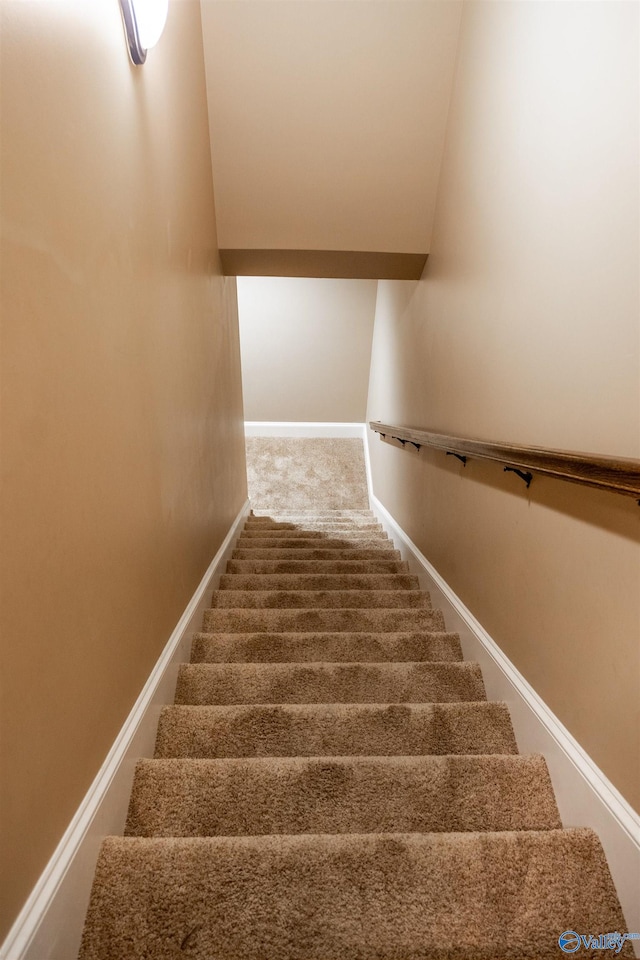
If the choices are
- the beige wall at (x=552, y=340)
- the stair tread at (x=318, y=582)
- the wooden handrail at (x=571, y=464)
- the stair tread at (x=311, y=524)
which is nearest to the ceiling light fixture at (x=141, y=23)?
the beige wall at (x=552, y=340)

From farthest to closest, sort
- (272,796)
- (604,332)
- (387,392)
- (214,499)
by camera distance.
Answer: (387,392) → (214,499) → (272,796) → (604,332)

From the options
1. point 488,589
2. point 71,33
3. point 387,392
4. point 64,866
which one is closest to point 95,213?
point 71,33

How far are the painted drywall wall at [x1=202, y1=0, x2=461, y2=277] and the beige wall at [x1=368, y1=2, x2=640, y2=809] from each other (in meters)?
0.30

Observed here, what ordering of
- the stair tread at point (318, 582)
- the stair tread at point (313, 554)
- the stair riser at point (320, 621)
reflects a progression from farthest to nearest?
1. the stair tread at point (313, 554)
2. the stair tread at point (318, 582)
3. the stair riser at point (320, 621)

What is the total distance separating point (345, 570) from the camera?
3.11 metres

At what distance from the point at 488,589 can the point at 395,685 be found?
0.44 metres

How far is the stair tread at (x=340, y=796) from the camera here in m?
1.19

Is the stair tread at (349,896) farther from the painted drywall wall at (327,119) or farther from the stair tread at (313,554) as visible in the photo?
the painted drywall wall at (327,119)

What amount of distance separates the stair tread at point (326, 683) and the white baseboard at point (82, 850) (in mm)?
169

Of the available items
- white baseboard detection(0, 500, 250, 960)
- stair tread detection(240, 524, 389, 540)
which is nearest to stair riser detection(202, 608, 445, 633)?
white baseboard detection(0, 500, 250, 960)

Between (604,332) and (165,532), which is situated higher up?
(604,332)

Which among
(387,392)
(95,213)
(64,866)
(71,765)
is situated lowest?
(64,866)

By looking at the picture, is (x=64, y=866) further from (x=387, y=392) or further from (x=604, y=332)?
(x=387, y=392)

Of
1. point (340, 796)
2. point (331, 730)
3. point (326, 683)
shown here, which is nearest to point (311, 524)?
point (326, 683)
